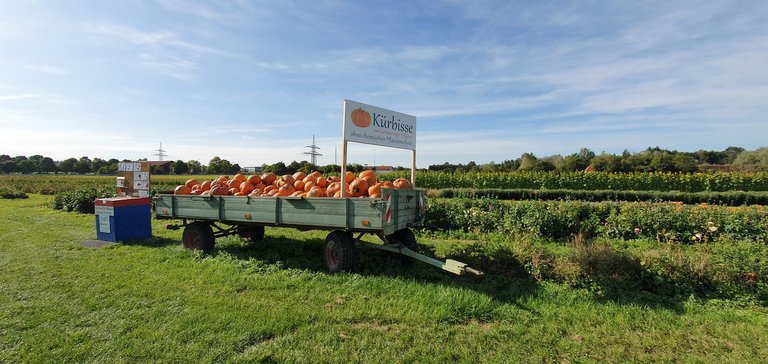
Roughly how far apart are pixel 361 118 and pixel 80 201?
1646 centimetres

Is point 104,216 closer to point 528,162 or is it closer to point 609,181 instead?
point 609,181

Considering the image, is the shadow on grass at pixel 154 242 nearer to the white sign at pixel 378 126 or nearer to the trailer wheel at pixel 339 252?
the trailer wheel at pixel 339 252

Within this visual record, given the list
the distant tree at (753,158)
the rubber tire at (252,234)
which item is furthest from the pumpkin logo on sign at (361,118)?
the distant tree at (753,158)

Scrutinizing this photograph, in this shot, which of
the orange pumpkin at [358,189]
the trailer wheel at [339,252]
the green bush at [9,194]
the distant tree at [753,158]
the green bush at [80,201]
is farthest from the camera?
the distant tree at [753,158]

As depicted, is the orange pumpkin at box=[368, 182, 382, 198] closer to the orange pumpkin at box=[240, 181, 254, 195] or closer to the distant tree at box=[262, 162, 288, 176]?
the orange pumpkin at box=[240, 181, 254, 195]

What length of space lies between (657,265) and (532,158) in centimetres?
4118

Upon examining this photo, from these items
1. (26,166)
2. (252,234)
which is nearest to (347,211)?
(252,234)

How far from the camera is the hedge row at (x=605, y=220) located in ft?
26.2

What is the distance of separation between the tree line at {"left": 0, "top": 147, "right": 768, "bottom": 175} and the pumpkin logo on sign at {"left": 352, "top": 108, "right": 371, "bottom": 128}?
12.8 meters

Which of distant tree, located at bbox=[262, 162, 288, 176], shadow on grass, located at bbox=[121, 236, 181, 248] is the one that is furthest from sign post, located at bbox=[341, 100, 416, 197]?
distant tree, located at bbox=[262, 162, 288, 176]

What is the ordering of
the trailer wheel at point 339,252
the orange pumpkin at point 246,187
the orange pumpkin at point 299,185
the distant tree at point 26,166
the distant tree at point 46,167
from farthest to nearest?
the distant tree at point 46,167
the distant tree at point 26,166
the orange pumpkin at point 246,187
the orange pumpkin at point 299,185
the trailer wheel at point 339,252

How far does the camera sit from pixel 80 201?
16828mm

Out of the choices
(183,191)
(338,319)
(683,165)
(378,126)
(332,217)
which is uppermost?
(683,165)

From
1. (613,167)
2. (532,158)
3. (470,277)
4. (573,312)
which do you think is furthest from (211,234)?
(532,158)
